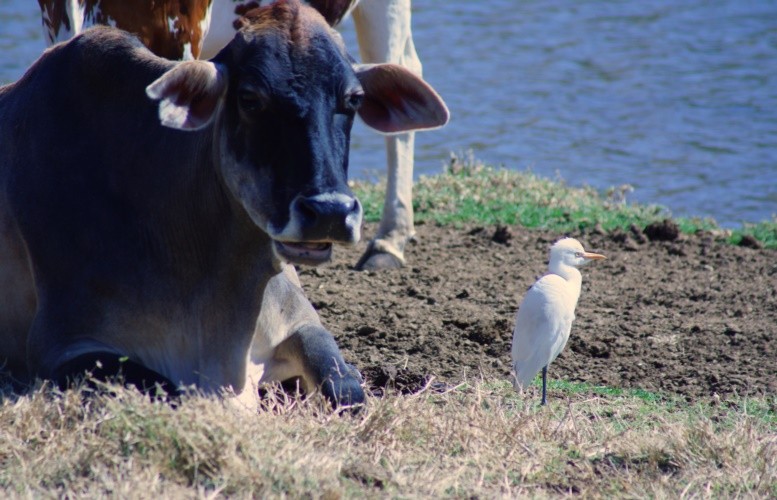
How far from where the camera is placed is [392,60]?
702 cm

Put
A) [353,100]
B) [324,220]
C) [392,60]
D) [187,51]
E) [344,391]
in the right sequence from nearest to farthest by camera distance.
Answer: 1. [324,220]
2. [353,100]
3. [344,391]
4. [187,51]
5. [392,60]

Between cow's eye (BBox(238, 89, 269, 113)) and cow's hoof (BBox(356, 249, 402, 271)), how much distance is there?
2.78m

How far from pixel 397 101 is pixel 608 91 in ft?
29.2

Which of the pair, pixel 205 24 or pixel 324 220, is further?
pixel 205 24

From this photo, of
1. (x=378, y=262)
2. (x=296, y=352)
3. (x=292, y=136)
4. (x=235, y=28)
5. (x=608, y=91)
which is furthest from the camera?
(x=608, y=91)

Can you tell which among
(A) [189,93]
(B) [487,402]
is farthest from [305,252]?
(B) [487,402]

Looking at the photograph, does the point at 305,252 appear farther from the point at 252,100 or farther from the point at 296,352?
the point at 296,352

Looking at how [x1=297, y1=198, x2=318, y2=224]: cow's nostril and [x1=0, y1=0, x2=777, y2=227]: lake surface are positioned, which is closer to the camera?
[x1=297, y1=198, x2=318, y2=224]: cow's nostril

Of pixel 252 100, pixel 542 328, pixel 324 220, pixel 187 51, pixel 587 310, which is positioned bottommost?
pixel 587 310

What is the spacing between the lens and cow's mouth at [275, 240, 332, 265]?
3.81m

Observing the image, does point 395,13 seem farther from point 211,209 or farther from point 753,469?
point 753,469

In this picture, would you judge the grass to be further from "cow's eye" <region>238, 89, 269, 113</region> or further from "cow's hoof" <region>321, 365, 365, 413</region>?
"cow's eye" <region>238, 89, 269, 113</region>

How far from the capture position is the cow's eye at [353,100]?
3.93 metres

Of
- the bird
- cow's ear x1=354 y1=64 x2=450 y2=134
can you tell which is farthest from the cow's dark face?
the bird
